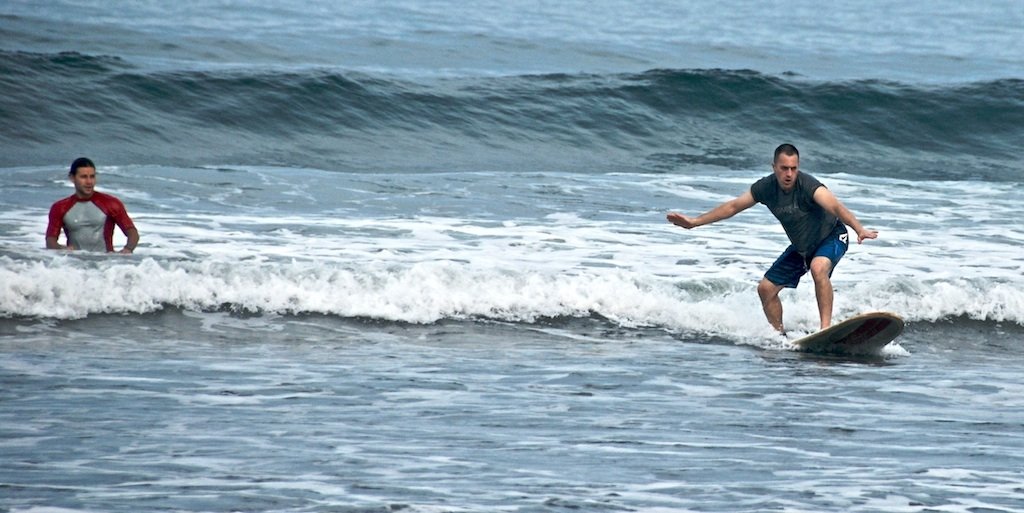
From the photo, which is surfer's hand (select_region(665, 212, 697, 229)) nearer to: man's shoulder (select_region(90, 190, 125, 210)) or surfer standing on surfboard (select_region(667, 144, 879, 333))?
surfer standing on surfboard (select_region(667, 144, 879, 333))

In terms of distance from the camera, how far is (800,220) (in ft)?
34.7

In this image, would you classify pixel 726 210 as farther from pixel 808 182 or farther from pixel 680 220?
pixel 808 182

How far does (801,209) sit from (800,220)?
0.10 meters

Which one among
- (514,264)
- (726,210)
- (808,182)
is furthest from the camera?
(514,264)

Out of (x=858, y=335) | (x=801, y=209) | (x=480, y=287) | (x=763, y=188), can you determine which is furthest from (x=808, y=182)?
(x=480, y=287)

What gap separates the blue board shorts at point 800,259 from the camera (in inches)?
416

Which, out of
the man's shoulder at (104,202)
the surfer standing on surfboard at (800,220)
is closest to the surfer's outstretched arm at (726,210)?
the surfer standing on surfboard at (800,220)

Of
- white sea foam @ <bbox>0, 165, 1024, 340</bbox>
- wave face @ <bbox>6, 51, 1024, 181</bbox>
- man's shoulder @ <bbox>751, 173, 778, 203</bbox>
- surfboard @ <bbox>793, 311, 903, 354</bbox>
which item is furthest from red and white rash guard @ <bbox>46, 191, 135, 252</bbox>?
wave face @ <bbox>6, 51, 1024, 181</bbox>

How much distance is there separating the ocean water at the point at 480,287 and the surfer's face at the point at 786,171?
1.29m

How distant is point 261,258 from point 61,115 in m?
9.95

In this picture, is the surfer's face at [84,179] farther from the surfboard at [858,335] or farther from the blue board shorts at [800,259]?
the surfboard at [858,335]

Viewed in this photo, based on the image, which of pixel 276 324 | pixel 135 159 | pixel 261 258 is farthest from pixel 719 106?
pixel 276 324

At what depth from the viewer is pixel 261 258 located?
42.3ft

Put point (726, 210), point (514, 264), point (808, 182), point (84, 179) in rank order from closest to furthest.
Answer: point (808, 182) → point (726, 210) → point (84, 179) → point (514, 264)
